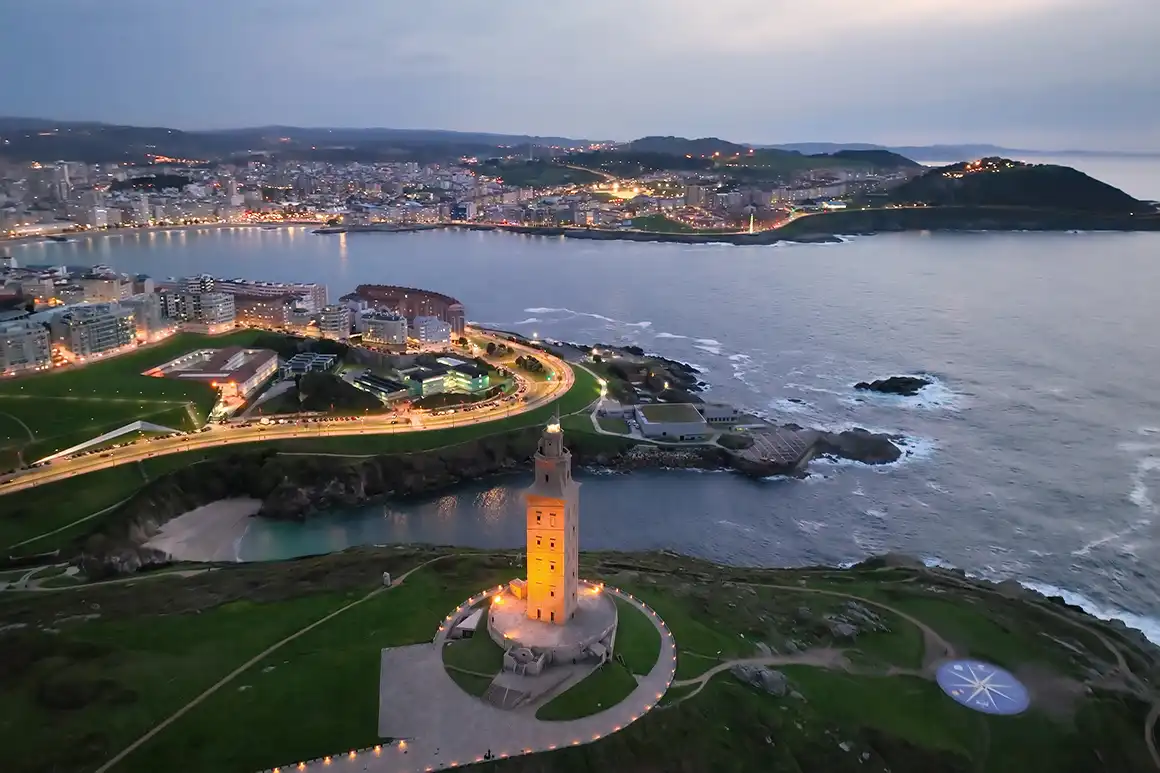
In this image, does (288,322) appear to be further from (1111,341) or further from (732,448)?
(1111,341)

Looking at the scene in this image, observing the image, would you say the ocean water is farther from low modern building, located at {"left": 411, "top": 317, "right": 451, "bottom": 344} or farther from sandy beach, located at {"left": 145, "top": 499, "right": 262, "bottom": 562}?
low modern building, located at {"left": 411, "top": 317, "right": 451, "bottom": 344}

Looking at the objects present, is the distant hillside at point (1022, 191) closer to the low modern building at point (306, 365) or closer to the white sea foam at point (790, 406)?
the white sea foam at point (790, 406)

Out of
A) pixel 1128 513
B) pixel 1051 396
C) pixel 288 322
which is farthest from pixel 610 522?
pixel 288 322

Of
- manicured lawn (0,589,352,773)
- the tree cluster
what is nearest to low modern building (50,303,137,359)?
the tree cluster

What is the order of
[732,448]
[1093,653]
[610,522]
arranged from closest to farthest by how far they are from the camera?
[1093,653]
[610,522]
[732,448]

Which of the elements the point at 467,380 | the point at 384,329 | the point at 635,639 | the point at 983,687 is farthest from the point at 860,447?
the point at 384,329
